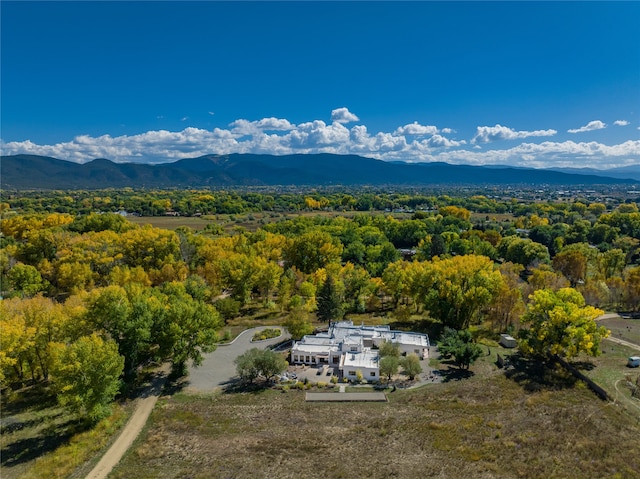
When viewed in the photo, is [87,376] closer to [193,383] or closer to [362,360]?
[193,383]

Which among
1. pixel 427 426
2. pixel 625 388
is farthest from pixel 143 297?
pixel 625 388

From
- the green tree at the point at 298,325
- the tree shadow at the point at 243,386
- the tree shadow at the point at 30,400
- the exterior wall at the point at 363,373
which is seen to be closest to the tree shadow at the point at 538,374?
the exterior wall at the point at 363,373

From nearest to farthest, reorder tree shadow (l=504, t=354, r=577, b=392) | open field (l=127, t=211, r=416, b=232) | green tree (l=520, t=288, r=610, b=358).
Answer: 1. tree shadow (l=504, t=354, r=577, b=392)
2. green tree (l=520, t=288, r=610, b=358)
3. open field (l=127, t=211, r=416, b=232)

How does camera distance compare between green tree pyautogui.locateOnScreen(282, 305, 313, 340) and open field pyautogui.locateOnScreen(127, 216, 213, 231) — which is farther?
open field pyautogui.locateOnScreen(127, 216, 213, 231)

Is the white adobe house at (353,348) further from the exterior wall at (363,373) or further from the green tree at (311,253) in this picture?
the green tree at (311,253)

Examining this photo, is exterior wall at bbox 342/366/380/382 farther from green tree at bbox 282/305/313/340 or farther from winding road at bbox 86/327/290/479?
winding road at bbox 86/327/290/479

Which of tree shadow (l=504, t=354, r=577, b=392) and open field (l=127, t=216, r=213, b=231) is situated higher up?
open field (l=127, t=216, r=213, b=231)

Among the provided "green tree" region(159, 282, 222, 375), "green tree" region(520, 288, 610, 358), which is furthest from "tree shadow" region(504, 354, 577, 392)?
"green tree" region(159, 282, 222, 375)
